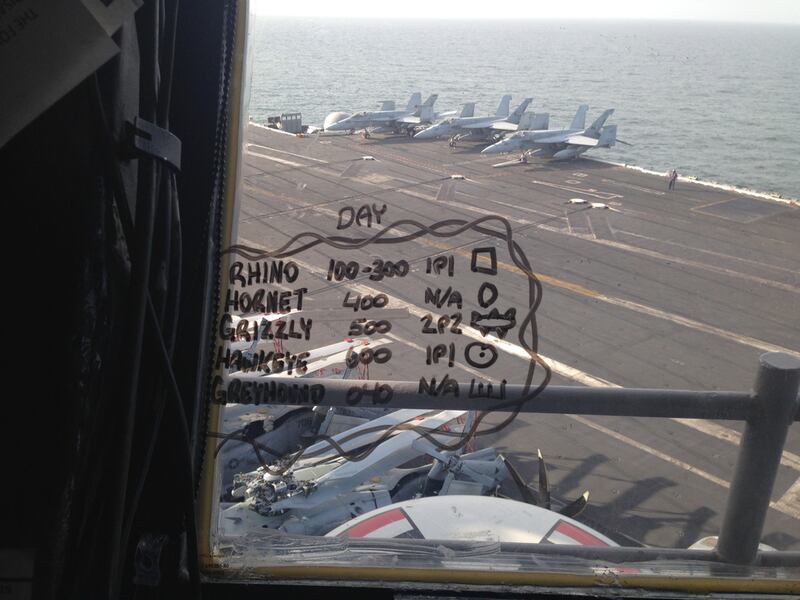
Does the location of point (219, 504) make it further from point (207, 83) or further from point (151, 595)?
point (207, 83)

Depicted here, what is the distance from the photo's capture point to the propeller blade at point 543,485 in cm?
164

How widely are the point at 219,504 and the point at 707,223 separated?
3382 millimetres

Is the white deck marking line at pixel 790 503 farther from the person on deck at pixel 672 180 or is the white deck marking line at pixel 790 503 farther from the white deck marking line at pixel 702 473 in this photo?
the person on deck at pixel 672 180

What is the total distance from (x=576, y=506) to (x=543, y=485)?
0.38 feet

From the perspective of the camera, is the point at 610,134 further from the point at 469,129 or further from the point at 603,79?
the point at 603,79

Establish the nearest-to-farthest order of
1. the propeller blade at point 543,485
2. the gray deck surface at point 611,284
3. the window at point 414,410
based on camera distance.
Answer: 1. the window at point 414,410
2. the gray deck surface at point 611,284
3. the propeller blade at point 543,485

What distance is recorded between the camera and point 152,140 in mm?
997

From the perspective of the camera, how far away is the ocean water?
1.79m

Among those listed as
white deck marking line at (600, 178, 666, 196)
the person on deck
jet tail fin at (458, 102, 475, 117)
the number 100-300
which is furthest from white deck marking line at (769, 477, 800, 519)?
white deck marking line at (600, 178, 666, 196)

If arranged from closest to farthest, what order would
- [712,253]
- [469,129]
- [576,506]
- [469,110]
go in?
[576,506], [469,110], [712,253], [469,129]

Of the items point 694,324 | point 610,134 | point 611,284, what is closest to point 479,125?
point 610,134

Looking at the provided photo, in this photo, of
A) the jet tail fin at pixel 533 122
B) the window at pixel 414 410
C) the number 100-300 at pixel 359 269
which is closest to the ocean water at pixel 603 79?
the window at pixel 414 410

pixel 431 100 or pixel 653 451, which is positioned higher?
pixel 431 100

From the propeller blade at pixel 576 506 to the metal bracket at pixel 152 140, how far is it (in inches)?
46.9
